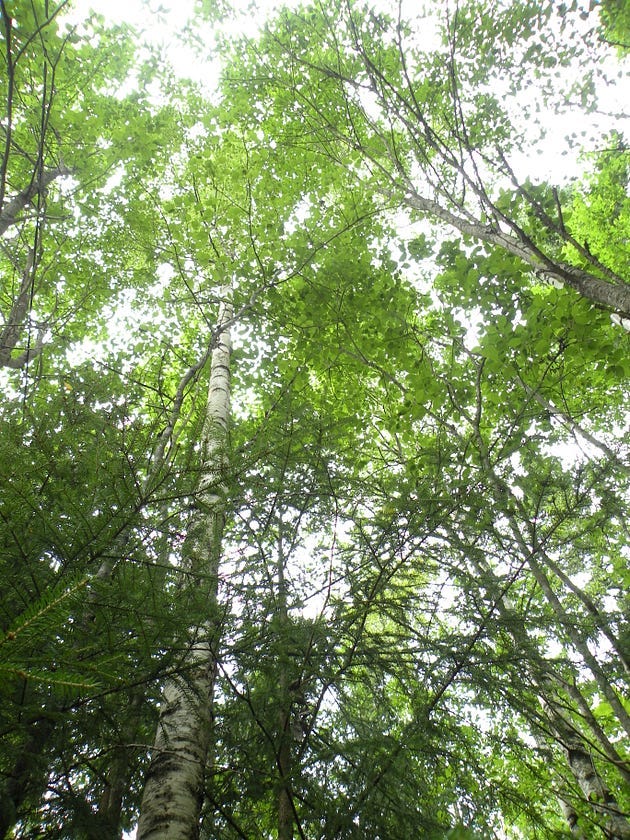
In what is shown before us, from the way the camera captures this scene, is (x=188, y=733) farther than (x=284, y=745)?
Yes

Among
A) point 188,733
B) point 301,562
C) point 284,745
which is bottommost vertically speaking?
point 284,745

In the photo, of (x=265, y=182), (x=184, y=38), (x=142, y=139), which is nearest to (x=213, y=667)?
(x=265, y=182)

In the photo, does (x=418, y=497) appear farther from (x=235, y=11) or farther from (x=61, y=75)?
(x=235, y=11)

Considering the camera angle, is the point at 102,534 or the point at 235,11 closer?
the point at 102,534

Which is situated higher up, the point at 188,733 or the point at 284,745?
the point at 188,733

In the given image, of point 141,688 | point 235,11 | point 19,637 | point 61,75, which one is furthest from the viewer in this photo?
point 235,11

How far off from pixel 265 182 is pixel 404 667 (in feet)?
19.5

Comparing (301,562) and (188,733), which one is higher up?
(301,562)

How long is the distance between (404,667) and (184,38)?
9.57 meters

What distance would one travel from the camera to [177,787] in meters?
1.92

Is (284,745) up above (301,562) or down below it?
below

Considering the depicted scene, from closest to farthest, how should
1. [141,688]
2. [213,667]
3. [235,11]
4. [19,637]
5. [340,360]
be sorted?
[19,637] → [141,688] → [213,667] → [340,360] → [235,11]

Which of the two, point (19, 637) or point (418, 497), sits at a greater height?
point (418, 497)

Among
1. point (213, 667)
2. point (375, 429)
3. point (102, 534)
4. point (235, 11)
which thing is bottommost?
point (213, 667)
